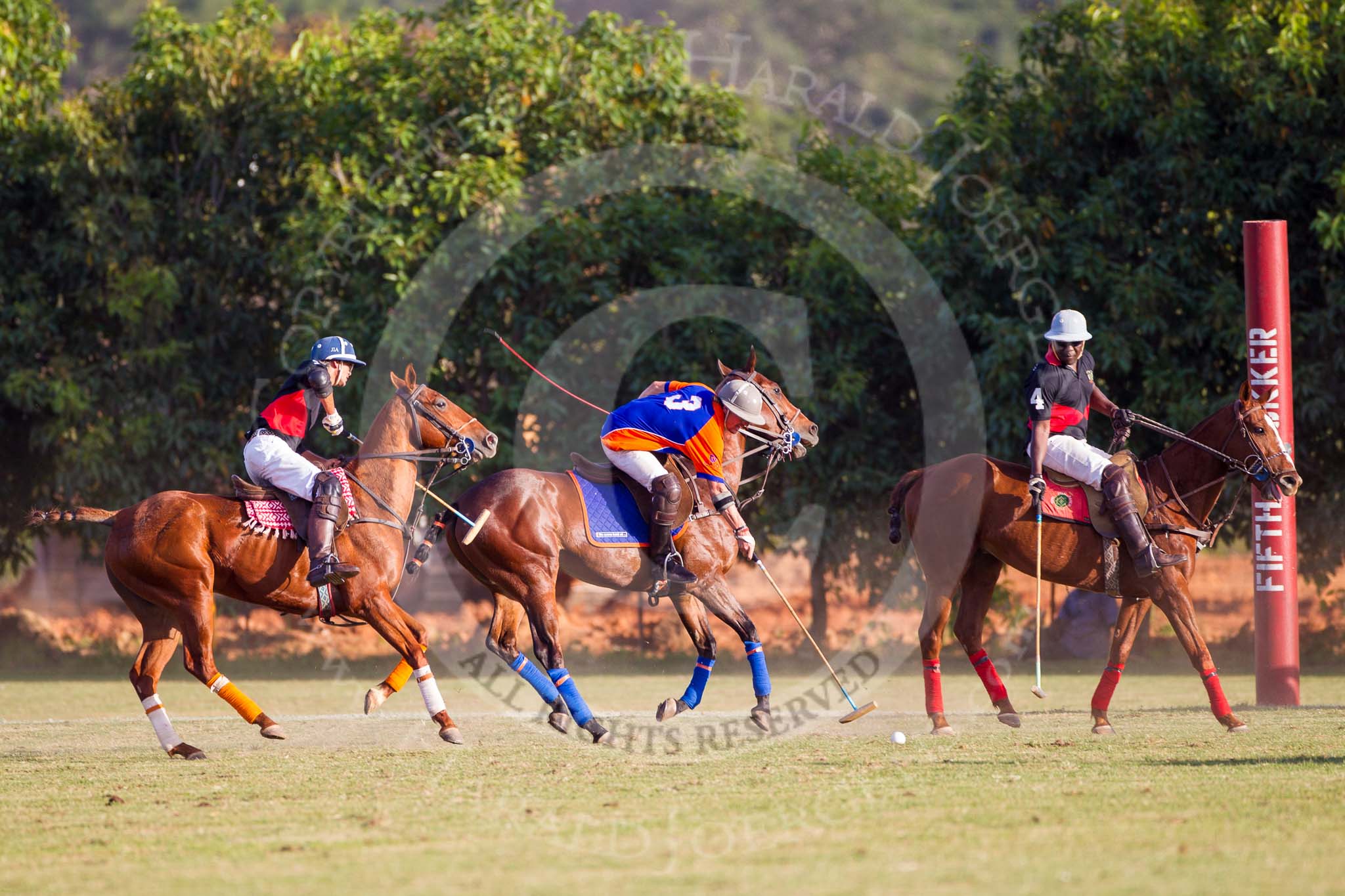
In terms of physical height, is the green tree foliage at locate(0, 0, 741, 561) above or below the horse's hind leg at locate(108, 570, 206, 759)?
above

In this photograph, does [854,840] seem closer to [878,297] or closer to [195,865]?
[195,865]

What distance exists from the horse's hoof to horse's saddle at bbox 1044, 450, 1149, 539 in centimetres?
666

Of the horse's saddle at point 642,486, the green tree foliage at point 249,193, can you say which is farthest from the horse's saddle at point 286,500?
the green tree foliage at point 249,193

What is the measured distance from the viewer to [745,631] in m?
10.9

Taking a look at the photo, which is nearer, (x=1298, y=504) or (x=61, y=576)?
(x=1298, y=504)

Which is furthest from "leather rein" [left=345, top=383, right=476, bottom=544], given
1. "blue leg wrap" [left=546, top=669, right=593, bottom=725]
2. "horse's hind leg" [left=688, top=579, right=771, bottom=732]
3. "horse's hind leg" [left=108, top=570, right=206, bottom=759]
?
"horse's hind leg" [left=688, top=579, right=771, bottom=732]

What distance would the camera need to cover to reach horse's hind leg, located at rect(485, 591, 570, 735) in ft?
34.8

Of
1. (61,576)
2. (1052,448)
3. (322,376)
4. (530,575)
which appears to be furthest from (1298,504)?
(61,576)

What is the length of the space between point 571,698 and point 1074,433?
445cm

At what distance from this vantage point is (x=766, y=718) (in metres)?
10.9

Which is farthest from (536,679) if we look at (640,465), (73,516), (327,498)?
(73,516)

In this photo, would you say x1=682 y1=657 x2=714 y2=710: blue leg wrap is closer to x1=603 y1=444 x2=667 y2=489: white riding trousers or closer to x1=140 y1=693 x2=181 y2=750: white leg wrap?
x1=603 y1=444 x2=667 y2=489: white riding trousers

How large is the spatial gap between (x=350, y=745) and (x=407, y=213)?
1059cm

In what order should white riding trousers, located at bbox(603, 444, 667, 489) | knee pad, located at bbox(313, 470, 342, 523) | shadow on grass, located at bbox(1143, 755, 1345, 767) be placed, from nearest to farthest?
shadow on grass, located at bbox(1143, 755, 1345, 767) → knee pad, located at bbox(313, 470, 342, 523) → white riding trousers, located at bbox(603, 444, 667, 489)
